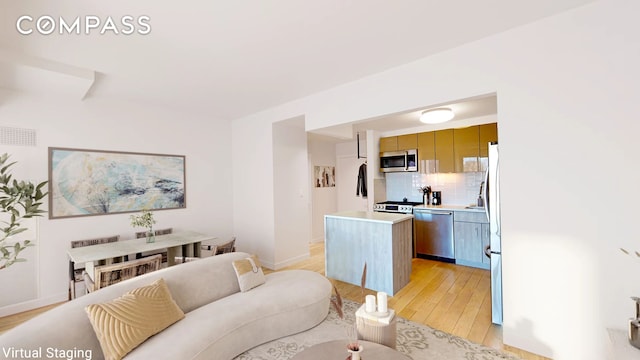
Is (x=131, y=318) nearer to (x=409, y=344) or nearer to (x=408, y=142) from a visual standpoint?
(x=409, y=344)

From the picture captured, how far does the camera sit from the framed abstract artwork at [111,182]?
11.2 ft

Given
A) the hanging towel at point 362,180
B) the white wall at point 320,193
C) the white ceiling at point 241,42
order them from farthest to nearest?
the white wall at point 320,193, the hanging towel at point 362,180, the white ceiling at point 241,42

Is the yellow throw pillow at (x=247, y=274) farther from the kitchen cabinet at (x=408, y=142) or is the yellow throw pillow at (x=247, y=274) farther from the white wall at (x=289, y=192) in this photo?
the kitchen cabinet at (x=408, y=142)

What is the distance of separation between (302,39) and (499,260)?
2.71 m

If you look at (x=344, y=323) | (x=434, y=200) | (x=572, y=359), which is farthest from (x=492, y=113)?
(x=344, y=323)

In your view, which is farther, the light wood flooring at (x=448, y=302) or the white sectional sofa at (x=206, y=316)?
the light wood flooring at (x=448, y=302)

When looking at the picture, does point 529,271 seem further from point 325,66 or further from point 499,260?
point 325,66

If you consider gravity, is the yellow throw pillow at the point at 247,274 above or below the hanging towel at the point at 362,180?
below

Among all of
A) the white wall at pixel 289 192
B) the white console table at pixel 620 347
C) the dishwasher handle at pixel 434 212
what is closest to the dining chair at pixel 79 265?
the white wall at pixel 289 192

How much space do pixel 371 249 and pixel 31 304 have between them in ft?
13.6

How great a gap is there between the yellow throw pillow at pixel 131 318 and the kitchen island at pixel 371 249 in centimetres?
217

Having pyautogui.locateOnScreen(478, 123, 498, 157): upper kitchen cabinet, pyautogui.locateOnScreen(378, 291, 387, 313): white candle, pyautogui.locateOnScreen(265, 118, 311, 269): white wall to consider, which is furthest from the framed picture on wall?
pyautogui.locateOnScreen(378, 291, 387, 313): white candle

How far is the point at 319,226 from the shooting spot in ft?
21.5

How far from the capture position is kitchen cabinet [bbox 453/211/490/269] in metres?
4.30
